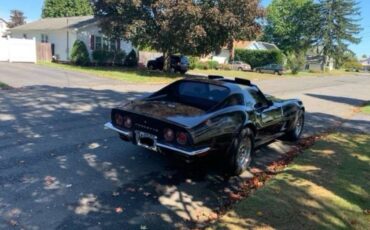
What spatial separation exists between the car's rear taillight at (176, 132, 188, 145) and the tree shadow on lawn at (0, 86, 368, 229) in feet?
2.35

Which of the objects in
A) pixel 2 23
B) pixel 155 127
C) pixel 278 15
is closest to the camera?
pixel 155 127

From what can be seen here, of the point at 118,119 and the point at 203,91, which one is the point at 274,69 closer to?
the point at 203,91

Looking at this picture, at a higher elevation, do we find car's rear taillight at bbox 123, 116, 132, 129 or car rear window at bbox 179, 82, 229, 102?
car rear window at bbox 179, 82, 229, 102

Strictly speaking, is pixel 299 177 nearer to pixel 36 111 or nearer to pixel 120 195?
pixel 120 195

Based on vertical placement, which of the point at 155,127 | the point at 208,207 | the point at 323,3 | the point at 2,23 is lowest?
the point at 208,207

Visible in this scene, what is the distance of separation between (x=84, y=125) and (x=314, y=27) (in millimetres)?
80076

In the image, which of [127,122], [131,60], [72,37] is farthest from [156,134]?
[131,60]

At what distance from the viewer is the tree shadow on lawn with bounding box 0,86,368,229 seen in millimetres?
4602

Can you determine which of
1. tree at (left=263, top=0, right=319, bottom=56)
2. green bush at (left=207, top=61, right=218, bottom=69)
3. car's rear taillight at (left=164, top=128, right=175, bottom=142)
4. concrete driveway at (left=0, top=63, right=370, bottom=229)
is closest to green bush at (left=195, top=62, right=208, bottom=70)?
green bush at (left=207, top=61, right=218, bottom=69)

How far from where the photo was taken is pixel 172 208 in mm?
5055

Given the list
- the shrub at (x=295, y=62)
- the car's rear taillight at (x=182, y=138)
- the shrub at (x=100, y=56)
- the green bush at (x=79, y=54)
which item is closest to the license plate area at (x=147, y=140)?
the car's rear taillight at (x=182, y=138)

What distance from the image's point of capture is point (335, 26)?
82.2 meters

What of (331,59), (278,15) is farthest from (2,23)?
(331,59)

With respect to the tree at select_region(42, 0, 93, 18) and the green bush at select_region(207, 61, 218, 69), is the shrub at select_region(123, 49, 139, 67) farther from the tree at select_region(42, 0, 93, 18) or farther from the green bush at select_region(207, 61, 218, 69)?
the tree at select_region(42, 0, 93, 18)
